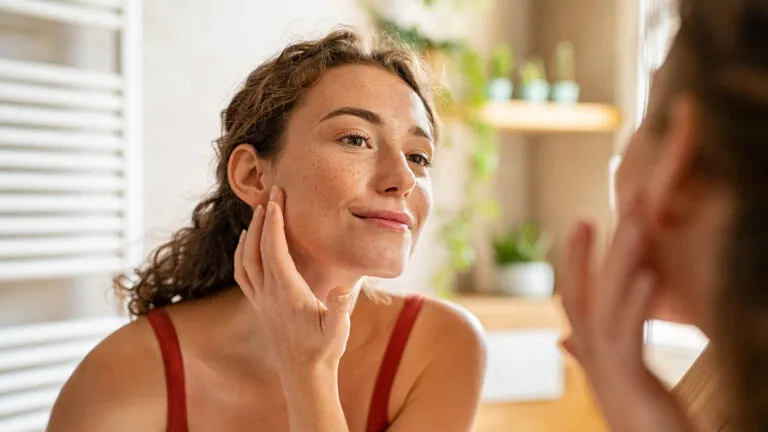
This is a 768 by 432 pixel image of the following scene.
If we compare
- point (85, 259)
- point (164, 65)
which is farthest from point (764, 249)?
point (164, 65)

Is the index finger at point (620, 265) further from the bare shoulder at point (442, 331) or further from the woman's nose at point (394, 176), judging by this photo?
the bare shoulder at point (442, 331)

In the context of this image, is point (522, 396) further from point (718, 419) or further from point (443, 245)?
point (718, 419)

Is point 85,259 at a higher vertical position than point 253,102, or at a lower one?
lower

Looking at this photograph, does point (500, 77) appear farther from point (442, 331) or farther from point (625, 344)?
point (625, 344)

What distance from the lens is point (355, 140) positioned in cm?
112

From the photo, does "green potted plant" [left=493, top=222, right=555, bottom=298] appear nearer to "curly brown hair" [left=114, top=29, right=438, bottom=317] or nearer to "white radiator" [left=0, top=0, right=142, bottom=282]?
"white radiator" [left=0, top=0, right=142, bottom=282]

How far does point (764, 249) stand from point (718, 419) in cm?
35

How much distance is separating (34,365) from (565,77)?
6.66 ft

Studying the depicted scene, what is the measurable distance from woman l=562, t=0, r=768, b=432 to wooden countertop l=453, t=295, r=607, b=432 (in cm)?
209

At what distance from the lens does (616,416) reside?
1.64 ft

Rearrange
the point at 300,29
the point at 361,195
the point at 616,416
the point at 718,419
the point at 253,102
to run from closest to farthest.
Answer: the point at 616,416
the point at 718,419
the point at 361,195
the point at 253,102
the point at 300,29

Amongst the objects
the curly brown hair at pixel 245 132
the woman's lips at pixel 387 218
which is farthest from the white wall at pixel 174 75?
the woman's lips at pixel 387 218

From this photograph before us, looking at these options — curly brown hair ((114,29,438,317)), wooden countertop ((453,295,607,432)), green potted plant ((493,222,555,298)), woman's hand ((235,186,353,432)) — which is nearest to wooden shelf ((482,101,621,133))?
green potted plant ((493,222,555,298))

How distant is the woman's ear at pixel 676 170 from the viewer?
1.39 feet
